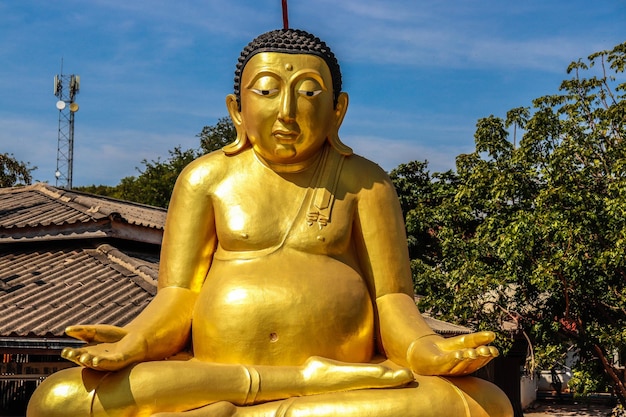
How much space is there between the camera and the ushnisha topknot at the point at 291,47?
4887 millimetres

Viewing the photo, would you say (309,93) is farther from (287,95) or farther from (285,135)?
(285,135)

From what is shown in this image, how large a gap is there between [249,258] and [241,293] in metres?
0.30

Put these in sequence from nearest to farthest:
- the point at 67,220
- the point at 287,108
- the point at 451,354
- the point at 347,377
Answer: the point at 451,354 < the point at 347,377 < the point at 287,108 < the point at 67,220

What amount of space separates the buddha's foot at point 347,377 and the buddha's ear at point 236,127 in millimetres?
A: 1498

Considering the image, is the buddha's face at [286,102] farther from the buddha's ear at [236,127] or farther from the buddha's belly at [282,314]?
the buddha's belly at [282,314]

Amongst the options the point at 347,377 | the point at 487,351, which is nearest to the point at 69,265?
the point at 347,377

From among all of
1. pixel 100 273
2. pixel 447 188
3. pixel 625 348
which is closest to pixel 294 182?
pixel 100 273

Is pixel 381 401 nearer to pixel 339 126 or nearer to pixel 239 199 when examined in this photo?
pixel 239 199

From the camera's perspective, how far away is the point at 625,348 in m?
12.3

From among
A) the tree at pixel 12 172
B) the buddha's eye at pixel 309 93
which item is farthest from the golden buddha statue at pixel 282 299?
the tree at pixel 12 172

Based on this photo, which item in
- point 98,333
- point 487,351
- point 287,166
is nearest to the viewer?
point 487,351

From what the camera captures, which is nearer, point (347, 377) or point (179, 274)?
point (347, 377)

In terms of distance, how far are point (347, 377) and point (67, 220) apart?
7384mm

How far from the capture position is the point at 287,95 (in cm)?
475
